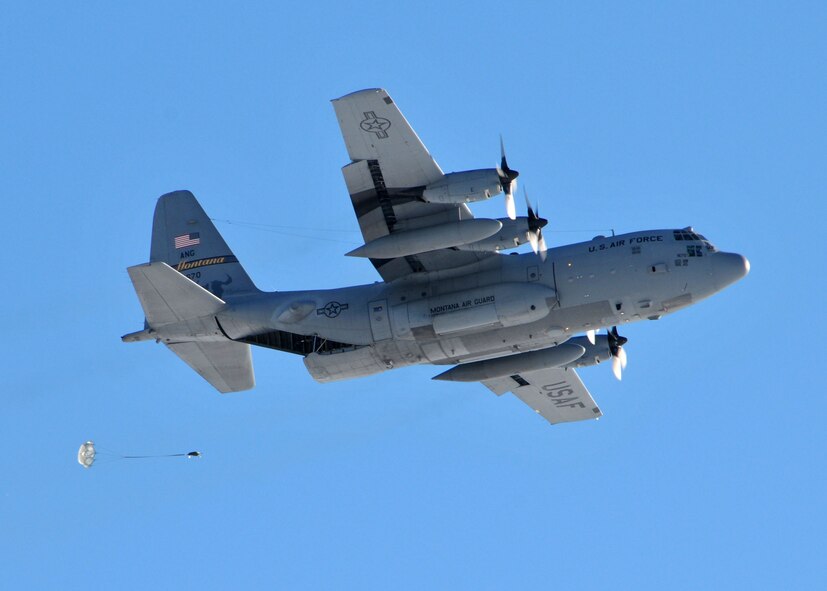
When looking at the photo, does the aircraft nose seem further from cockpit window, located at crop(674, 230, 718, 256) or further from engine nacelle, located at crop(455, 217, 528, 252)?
engine nacelle, located at crop(455, 217, 528, 252)

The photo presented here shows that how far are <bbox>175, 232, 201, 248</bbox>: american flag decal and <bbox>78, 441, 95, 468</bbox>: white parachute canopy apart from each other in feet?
18.7

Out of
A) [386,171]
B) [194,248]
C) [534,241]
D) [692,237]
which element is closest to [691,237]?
[692,237]

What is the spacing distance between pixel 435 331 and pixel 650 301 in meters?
4.97

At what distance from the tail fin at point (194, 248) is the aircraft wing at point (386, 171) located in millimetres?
5235

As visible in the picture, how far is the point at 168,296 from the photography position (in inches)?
1110

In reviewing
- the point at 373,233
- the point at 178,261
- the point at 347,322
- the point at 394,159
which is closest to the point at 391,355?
the point at 347,322

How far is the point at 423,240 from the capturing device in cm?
2614

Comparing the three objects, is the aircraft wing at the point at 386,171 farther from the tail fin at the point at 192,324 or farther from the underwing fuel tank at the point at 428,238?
the tail fin at the point at 192,324

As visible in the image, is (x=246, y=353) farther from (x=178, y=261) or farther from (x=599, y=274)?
(x=599, y=274)

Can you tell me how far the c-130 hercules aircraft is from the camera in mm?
25828

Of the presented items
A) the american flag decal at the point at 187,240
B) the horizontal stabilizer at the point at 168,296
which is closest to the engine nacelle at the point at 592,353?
the horizontal stabilizer at the point at 168,296

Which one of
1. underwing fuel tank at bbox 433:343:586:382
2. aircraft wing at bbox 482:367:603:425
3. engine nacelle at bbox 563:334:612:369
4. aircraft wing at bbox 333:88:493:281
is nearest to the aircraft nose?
underwing fuel tank at bbox 433:343:586:382

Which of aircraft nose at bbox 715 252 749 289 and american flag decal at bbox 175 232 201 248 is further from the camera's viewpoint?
american flag decal at bbox 175 232 201 248

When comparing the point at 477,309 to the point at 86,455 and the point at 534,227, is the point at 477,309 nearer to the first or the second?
the point at 534,227
